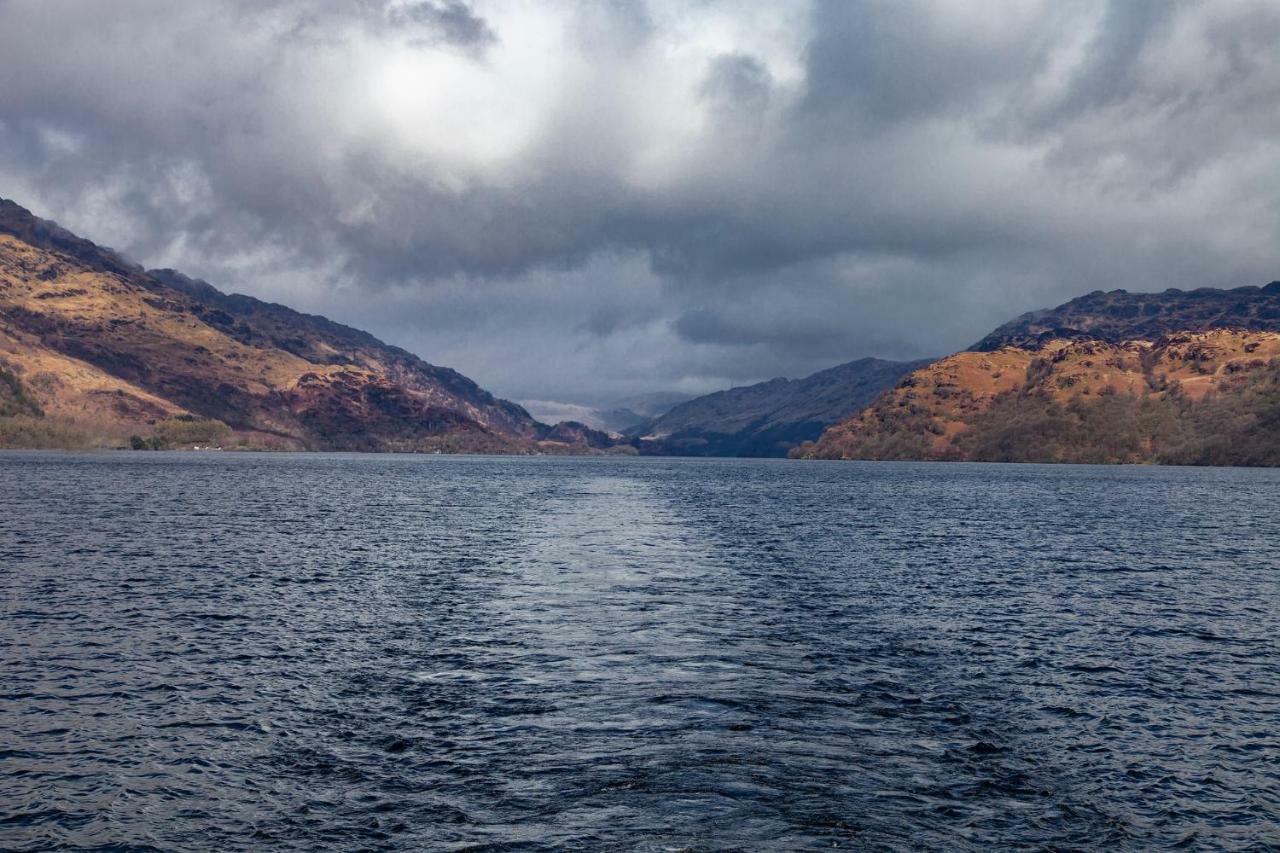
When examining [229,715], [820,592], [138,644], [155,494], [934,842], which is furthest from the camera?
[155,494]

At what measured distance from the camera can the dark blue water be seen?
20094mm

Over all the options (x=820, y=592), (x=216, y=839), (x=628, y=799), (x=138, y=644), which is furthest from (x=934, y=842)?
(x=820, y=592)

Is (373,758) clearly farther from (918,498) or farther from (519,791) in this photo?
(918,498)

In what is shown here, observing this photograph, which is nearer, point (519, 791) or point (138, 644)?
point (519, 791)

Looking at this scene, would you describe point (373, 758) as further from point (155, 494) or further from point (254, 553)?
point (155, 494)

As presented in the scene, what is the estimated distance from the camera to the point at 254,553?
7406 centimetres

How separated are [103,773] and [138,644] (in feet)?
56.9

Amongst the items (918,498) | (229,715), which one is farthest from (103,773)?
(918,498)

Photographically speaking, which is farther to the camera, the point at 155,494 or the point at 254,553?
the point at 155,494

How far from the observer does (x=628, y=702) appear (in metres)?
29.5

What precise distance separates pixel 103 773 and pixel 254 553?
54.4 meters

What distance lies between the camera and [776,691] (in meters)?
31.7

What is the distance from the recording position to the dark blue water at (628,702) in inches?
791

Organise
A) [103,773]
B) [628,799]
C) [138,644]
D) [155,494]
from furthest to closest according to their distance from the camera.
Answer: [155,494]
[138,644]
[103,773]
[628,799]
